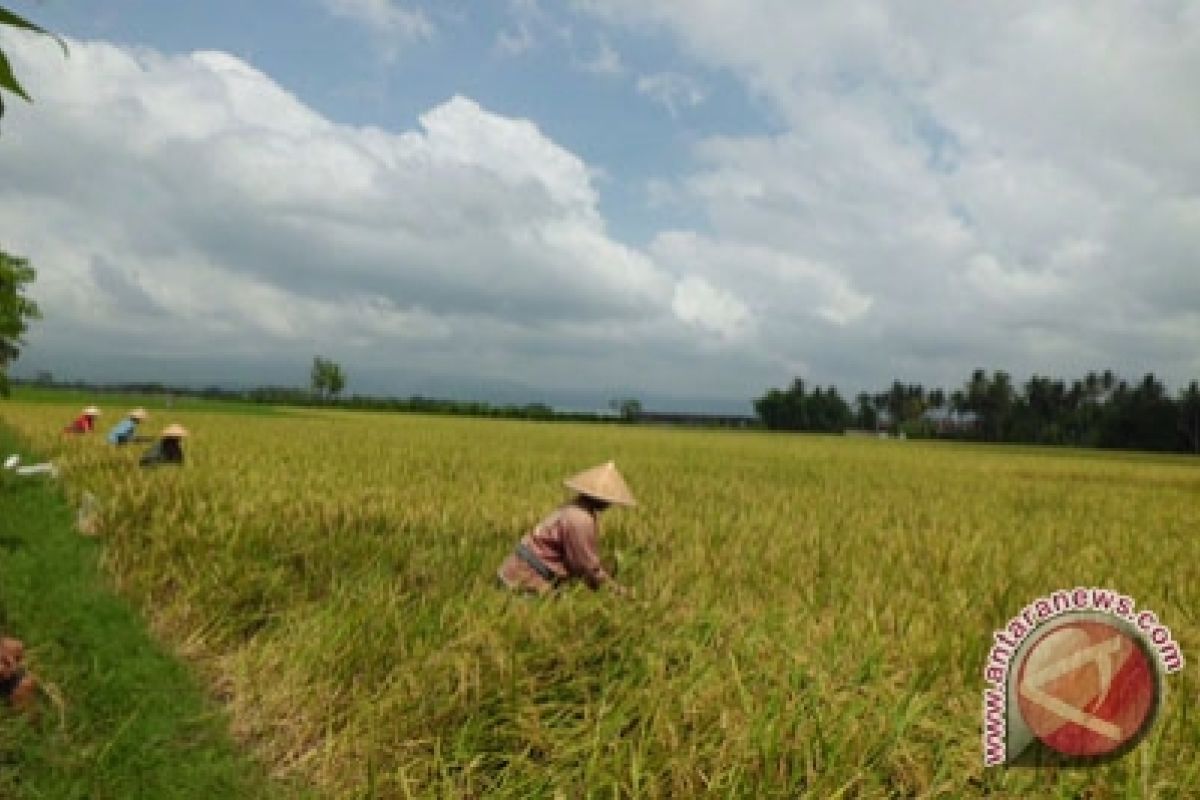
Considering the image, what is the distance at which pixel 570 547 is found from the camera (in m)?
5.78

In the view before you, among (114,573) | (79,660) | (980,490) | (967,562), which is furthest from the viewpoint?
(980,490)

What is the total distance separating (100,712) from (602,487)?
2895 millimetres

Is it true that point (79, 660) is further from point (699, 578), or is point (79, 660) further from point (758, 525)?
point (758, 525)

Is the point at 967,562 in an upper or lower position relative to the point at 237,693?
upper

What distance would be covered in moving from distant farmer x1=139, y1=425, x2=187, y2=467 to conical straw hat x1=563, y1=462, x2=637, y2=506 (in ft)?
23.8

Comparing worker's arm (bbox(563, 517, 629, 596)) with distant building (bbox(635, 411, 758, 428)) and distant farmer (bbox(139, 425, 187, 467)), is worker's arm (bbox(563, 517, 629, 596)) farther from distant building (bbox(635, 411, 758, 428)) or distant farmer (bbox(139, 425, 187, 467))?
distant building (bbox(635, 411, 758, 428))

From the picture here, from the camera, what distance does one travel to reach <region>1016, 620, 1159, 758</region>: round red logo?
2.37 meters

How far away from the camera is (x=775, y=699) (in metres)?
3.64

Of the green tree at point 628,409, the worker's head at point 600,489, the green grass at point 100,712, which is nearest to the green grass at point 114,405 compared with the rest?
the green grass at point 100,712

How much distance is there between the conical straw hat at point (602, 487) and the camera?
5.90 m

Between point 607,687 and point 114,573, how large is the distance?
4.37m

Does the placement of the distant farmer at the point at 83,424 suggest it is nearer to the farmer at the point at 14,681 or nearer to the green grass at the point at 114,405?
the green grass at the point at 114,405

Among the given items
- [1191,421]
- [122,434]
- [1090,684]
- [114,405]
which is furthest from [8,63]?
[1191,421]

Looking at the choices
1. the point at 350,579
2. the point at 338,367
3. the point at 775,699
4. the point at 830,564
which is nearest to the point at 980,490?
the point at 830,564
